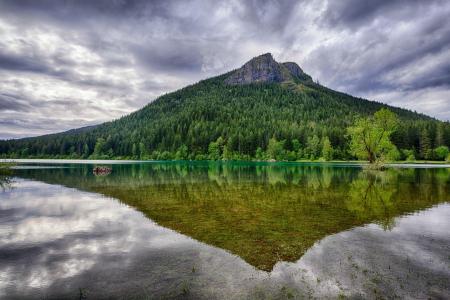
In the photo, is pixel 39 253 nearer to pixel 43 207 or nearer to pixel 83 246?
pixel 83 246

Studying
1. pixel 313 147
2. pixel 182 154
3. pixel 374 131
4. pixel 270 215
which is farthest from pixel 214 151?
pixel 270 215

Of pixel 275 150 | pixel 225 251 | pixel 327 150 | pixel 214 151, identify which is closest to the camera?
pixel 225 251

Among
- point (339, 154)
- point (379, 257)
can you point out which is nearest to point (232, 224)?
point (379, 257)

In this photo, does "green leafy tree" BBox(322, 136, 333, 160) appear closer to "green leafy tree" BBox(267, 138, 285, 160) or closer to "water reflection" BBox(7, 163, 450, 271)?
"green leafy tree" BBox(267, 138, 285, 160)

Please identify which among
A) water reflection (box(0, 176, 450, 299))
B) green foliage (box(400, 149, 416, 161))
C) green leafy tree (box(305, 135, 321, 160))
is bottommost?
water reflection (box(0, 176, 450, 299))

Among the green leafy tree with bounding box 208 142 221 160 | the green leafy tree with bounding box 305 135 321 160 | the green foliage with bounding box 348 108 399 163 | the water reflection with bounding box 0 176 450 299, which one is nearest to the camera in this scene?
the water reflection with bounding box 0 176 450 299

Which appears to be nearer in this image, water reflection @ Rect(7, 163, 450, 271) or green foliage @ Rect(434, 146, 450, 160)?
water reflection @ Rect(7, 163, 450, 271)

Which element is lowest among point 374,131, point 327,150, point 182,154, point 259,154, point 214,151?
point 259,154

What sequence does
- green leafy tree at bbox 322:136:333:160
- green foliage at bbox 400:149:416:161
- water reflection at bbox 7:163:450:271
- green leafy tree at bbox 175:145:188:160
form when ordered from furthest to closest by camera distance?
green leafy tree at bbox 175:145:188:160, green leafy tree at bbox 322:136:333:160, green foliage at bbox 400:149:416:161, water reflection at bbox 7:163:450:271

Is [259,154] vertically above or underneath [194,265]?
above

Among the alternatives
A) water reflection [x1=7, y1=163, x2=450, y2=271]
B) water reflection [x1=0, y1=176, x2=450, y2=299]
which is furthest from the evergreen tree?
water reflection [x1=0, y1=176, x2=450, y2=299]

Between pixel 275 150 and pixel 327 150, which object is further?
pixel 275 150

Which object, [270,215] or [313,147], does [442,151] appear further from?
[270,215]

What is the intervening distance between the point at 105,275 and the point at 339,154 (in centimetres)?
16279
